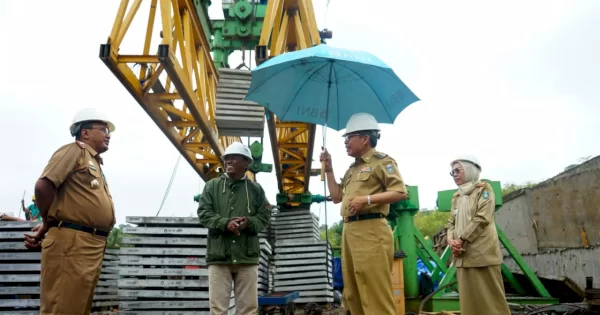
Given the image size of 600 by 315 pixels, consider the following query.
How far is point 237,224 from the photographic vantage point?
3.71m

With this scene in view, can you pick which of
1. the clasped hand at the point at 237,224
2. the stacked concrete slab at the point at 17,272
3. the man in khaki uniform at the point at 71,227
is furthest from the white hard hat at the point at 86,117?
the stacked concrete slab at the point at 17,272

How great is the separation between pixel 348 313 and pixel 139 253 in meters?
2.47

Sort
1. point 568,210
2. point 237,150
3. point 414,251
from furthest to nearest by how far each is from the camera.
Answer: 1. point 568,210
2. point 414,251
3. point 237,150

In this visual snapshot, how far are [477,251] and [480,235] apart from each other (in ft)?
0.52

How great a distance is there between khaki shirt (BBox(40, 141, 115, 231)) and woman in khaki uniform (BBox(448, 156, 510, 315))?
2970 millimetres

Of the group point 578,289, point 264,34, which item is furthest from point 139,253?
point 578,289

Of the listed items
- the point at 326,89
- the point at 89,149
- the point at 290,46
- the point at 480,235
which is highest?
the point at 290,46

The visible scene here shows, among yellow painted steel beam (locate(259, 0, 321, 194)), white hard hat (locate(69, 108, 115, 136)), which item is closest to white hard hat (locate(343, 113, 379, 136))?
white hard hat (locate(69, 108, 115, 136))

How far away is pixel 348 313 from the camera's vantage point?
3646 mm

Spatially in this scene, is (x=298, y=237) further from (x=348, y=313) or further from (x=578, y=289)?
(x=348, y=313)

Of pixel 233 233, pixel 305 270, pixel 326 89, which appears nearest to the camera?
pixel 233 233

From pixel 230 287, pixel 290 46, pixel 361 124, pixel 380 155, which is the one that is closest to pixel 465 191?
pixel 380 155

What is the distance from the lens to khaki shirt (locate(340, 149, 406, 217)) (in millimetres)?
3434

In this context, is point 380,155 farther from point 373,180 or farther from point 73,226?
point 73,226
